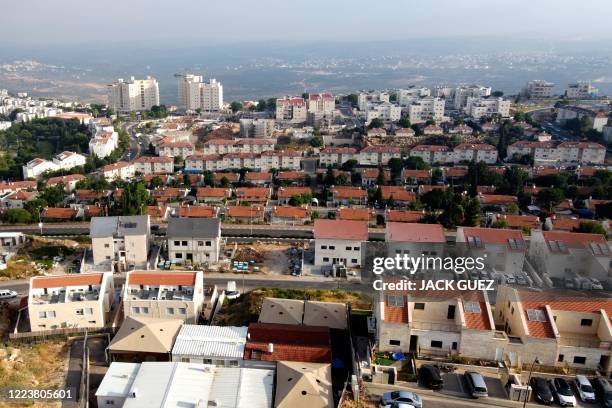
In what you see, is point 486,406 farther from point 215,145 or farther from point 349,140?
point 349,140

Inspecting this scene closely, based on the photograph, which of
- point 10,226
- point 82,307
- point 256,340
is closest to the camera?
point 256,340

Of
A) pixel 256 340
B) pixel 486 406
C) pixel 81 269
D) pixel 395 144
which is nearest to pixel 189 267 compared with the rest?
pixel 81 269

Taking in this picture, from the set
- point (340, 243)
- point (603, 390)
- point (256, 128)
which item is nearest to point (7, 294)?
point (340, 243)

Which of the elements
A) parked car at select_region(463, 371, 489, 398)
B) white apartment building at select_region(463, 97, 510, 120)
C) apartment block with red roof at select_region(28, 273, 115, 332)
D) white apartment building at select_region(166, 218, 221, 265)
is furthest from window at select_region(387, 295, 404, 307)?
white apartment building at select_region(463, 97, 510, 120)

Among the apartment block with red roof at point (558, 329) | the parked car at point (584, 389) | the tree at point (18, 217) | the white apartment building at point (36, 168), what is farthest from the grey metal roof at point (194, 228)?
the white apartment building at point (36, 168)

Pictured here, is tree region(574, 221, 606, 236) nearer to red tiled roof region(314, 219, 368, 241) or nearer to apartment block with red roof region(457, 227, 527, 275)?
apartment block with red roof region(457, 227, 527, 275)
